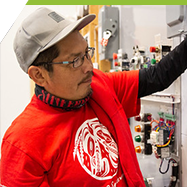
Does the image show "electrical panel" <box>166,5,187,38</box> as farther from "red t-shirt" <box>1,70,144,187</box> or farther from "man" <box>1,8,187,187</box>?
"red t-shirt" <box>1,70,144,187</box>

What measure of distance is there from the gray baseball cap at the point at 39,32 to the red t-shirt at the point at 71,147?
166mm

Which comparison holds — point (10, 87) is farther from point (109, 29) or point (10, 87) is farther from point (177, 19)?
point (109, 29)

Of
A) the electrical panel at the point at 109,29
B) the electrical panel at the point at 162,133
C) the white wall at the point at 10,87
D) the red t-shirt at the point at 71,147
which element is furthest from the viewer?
the electrical panel at the point at 109,29

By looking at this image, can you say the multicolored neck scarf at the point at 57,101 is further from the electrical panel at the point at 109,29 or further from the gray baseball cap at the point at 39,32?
the electrical panel at the point at 109,29

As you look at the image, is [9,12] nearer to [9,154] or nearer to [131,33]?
[9,154]

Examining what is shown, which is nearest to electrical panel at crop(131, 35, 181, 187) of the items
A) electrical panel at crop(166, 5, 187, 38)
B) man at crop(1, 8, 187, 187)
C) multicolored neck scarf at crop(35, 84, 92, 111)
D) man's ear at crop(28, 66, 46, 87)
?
electrical panel at crop(166, 5, 187, 38)

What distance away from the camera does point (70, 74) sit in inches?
26.3

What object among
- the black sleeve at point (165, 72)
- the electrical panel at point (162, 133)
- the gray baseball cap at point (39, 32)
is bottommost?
the electrical panel at point (162, 133)

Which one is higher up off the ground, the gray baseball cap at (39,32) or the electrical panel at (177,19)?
the electrical panel at (177,19)

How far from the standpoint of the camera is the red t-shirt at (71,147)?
62 cm

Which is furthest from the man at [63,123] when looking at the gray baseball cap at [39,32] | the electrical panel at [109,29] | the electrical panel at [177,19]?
the electrical panel at [109,29]

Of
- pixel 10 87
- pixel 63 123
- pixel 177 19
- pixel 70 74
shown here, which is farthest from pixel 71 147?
pixel 177 19

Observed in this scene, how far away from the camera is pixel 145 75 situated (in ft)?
2.70

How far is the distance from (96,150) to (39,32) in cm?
41
